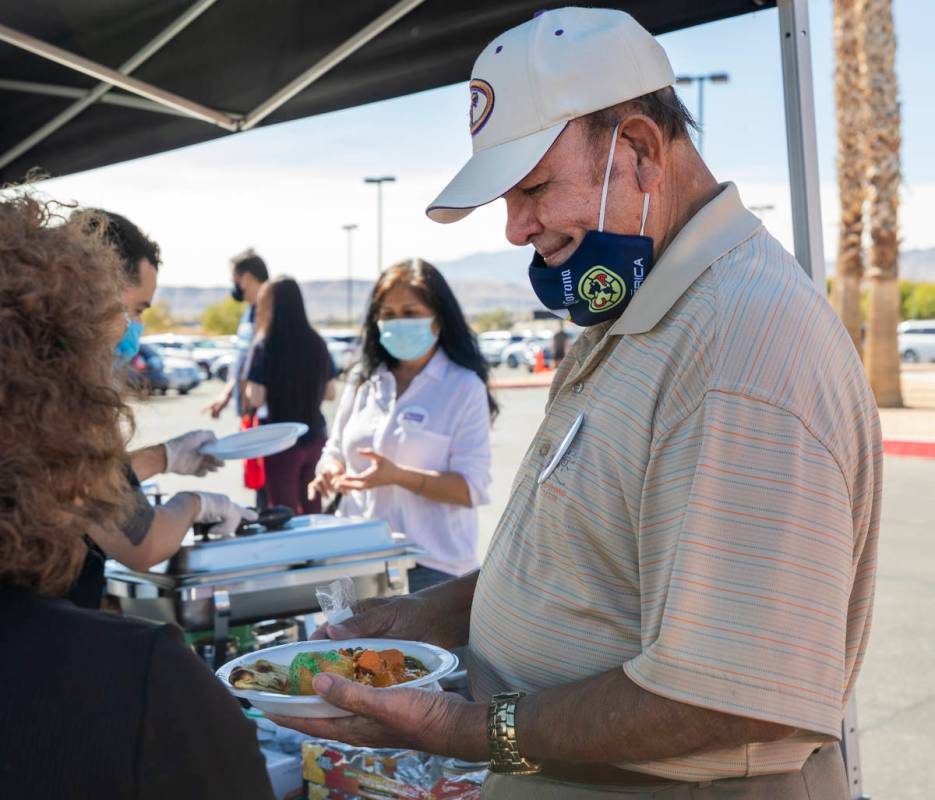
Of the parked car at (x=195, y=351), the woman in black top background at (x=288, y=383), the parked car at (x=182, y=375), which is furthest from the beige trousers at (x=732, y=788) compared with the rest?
the parked car at (x=195, y=351)

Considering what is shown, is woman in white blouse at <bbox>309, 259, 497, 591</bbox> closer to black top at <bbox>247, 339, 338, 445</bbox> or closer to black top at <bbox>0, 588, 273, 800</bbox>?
black top at <bbox>247, 339, 338, 445</bbox>

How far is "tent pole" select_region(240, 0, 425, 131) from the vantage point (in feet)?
10.4

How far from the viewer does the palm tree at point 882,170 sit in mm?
16297

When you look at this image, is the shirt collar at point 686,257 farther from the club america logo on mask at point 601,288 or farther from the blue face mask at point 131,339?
the blue face mask at point 131,339

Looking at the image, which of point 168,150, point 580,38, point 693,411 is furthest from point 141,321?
point 693,411

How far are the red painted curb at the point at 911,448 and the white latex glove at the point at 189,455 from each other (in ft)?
40.5

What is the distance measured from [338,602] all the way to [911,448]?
13.2 m

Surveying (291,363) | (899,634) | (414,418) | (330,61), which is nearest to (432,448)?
(414,418)

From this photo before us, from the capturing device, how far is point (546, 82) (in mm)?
1534

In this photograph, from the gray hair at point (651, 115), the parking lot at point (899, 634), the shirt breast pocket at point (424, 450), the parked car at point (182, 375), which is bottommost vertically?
the parking lot at point (899, 634)

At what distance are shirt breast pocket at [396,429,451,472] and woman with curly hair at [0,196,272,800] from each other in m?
2.60

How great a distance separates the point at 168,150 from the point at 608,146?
11.2 feet

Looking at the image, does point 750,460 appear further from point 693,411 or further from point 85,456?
point 85,456

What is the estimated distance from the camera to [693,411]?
4.42 feet
